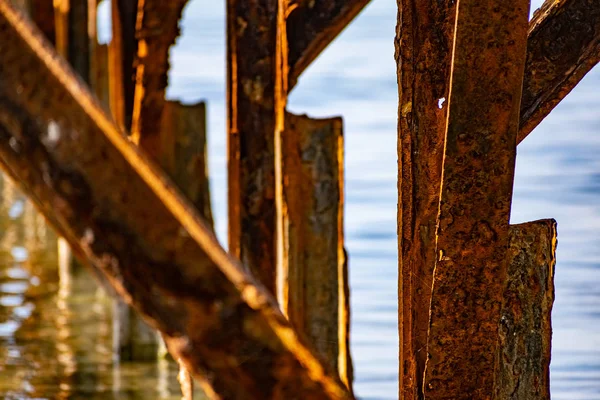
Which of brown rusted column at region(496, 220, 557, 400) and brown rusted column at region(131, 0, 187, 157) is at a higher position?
brown rusted column at region(131, 0, 187, 157)

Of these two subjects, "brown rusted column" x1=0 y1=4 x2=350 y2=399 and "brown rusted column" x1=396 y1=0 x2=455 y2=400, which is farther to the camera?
"brown rusted column" x1=396 y1=0 x2=455 y2=400

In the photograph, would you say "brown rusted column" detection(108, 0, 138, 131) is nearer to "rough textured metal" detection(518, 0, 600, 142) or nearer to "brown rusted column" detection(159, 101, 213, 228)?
"brown rusted column" detection(159, 101, 213, 228)

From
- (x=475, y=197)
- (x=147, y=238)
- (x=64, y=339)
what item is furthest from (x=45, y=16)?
(x=147, y=238)

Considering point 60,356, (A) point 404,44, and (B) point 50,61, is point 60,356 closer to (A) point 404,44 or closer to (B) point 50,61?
(A) point 404,44

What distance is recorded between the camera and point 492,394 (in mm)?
2285

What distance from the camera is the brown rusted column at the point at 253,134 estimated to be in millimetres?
4277

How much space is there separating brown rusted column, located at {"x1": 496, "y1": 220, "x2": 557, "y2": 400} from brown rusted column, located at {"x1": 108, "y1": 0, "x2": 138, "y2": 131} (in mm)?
3341

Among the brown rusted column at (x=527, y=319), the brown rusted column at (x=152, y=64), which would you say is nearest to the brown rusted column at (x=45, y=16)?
the brown rusted column at (x=152, y=64)

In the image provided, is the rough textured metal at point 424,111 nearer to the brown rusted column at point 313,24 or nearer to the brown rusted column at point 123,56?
the brown rusted column at point 313,24

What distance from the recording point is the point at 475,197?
2.16 meters

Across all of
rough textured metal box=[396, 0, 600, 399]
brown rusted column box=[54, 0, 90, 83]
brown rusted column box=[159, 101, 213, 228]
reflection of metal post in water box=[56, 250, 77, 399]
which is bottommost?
reflection of metal post in water box=[56, 250, 77, 399]

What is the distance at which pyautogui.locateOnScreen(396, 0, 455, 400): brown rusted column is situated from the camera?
93.0 inches

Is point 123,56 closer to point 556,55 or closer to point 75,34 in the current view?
point 75,34

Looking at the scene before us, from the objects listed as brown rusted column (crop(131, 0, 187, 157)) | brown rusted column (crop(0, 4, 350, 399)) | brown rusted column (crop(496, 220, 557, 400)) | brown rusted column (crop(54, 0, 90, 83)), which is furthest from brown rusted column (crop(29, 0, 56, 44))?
brown rusted column (crop(0, 4, 350, 399))
